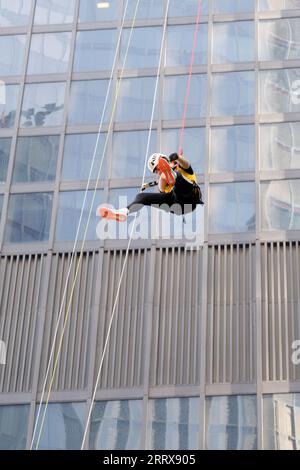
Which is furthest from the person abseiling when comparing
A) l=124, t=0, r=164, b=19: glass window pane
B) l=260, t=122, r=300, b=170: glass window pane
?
l=124, t=0, r=164, b=19: glass window pane

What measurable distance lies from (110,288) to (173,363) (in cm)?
313

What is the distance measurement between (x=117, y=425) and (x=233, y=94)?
37.5 ft

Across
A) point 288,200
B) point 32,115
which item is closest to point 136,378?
point 288,200

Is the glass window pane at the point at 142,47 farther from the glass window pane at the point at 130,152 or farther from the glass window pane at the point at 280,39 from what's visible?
the glass window pane at the point at 280,39

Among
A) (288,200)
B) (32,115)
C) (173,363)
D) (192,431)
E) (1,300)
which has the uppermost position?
(32,115)

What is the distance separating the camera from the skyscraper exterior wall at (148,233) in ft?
112

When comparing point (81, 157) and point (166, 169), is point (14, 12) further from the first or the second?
point (166, 169)

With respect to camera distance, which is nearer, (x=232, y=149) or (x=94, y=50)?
(x=232, y=149)

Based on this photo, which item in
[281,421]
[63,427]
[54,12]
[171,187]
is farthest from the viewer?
[54,12]

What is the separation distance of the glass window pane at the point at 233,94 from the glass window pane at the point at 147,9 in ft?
10.5

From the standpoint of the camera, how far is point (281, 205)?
36.4m

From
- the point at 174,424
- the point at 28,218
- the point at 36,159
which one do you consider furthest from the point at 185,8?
the point at 174,424

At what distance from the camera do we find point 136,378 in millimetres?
34656
